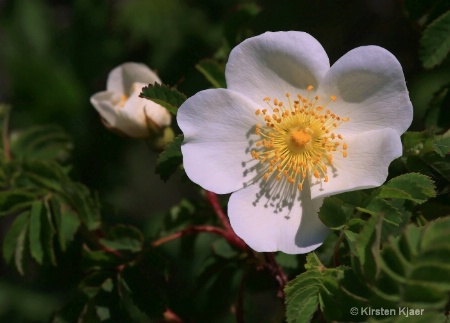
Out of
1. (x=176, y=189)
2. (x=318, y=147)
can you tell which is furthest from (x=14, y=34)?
(x=318, y=147)

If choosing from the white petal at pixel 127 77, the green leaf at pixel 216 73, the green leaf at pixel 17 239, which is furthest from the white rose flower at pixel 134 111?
the green leaf at pixel 17 239

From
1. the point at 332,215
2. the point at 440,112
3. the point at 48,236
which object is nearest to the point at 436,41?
the point at 440,112

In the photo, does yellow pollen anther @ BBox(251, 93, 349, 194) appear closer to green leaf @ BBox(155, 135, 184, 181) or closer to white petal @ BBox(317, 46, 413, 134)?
white petal @ BBox(317, 46, 413, 134)

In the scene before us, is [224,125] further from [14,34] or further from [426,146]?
[14,34]

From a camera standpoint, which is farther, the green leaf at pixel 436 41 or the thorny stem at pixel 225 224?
the thorny stem at pixel 225 224

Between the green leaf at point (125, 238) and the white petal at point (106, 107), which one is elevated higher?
the white petal at point (106, 107)

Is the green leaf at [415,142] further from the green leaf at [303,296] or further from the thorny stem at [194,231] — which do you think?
the thorny stem at [194,231]

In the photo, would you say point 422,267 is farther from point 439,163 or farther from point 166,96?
point 166,96

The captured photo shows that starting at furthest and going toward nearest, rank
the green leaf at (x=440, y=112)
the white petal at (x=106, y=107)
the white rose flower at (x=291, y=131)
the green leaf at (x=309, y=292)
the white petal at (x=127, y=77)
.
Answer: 1. the white petal at (x=127, y=77)
2. the white petal at (x=106, y=107)
3. the green leaf at (x=440, y=112)
4. the white rose flower at (x=291, y=131)
5. the green leaf at (x=309, y=292)
